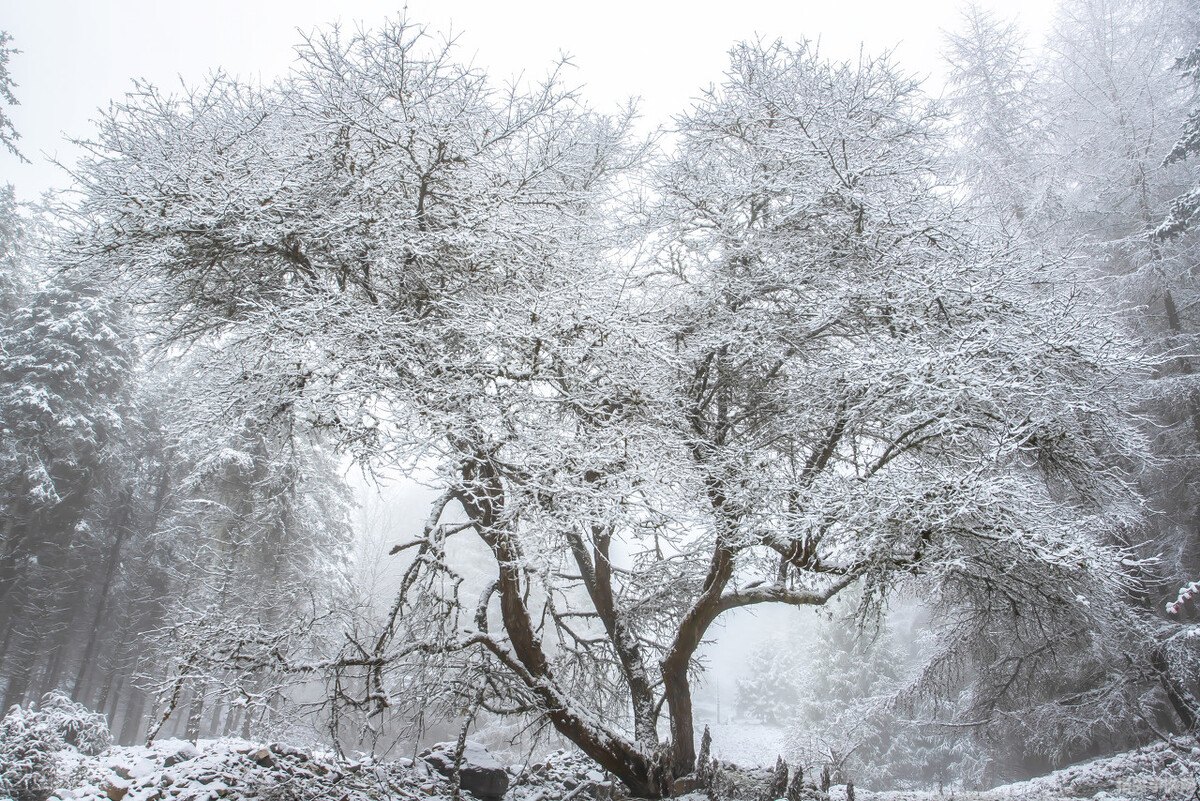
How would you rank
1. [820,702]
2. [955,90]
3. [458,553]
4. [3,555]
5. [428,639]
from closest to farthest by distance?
1. [428,639]
2. [955,90]
3. [3,555]
4. [820,702]
5. [458,553]

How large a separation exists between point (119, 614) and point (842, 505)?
80.2ft

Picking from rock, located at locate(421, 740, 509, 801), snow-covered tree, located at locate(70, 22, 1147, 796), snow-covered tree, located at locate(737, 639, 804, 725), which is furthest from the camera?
snow-covered tree, located at locate(737, 639, 804, 725)

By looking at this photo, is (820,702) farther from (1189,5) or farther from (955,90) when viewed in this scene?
(1189,5)

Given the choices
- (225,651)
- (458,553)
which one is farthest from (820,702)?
(225,651)

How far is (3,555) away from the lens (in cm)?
1675

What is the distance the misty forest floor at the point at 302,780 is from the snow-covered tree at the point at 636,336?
3.10 ft

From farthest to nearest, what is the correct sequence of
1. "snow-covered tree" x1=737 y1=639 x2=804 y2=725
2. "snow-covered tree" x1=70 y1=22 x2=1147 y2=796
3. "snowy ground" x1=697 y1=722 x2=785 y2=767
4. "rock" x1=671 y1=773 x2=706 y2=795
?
"snow-covered tree" x1=737 y1=639 x2=804 y2=725 → "snowy ground" x1=697 y1=722 x2=785 y2=767 → "rock" x1=671 y1=773 x2=706 y2=795 → "snow-covered tree" x1=70 y1=22 x2=1147 y2=796

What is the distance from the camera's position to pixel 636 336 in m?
5.61

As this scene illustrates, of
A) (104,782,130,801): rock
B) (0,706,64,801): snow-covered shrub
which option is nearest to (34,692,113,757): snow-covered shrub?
(0,706,64,801): snow-covered shrub

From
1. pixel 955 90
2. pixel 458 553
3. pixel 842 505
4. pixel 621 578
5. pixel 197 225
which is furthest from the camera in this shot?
pixel 458 553

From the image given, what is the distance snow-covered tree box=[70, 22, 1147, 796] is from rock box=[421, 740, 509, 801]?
1411 mm

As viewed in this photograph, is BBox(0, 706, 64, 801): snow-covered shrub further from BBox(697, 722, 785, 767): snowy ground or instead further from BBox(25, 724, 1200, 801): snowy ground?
BBox(697, 722, 785, 767): snowy ground

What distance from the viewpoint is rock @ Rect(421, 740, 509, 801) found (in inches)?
280

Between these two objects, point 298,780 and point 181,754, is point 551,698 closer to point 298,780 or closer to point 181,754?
point 298,780
